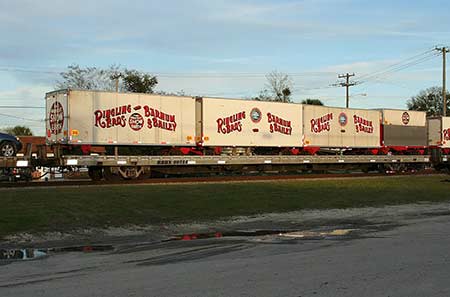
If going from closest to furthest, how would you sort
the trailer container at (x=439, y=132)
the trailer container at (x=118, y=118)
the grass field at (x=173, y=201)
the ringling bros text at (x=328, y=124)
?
the grass field at (x=173, y=201) < the trailer container at (x=118, y=118) < the ringling bros text at (x=328, y=124) < the trailer container at (x=439, y=132)

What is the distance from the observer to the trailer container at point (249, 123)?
27797mm

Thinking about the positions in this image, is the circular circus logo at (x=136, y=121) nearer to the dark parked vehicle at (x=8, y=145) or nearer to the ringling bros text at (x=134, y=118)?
the ringling bros text at (x=134, y=118)

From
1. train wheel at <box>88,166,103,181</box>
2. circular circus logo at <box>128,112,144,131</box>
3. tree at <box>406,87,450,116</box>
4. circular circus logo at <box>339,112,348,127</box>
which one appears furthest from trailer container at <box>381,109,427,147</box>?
tree at <box>406,87,450,116</box>

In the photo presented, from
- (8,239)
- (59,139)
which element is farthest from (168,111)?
(8,239)

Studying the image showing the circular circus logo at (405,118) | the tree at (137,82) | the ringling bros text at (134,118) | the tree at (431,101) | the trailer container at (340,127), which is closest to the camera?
the ringling bros text at (134,118)

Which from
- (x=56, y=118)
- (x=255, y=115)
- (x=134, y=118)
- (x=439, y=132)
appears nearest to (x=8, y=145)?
(x=56, y=118)

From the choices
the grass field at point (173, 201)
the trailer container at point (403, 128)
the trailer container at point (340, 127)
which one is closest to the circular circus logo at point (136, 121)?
the grass field at point (173, 201)

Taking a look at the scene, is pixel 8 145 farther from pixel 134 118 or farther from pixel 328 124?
pixel 328 124

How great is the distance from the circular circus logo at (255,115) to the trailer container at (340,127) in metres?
3.42

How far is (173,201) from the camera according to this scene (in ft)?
54.9

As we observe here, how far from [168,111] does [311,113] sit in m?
9.47

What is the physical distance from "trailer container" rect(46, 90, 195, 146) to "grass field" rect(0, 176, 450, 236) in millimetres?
5803

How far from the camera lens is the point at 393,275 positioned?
24.5 ft

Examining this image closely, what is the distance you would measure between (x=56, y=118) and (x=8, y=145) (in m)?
4.18
